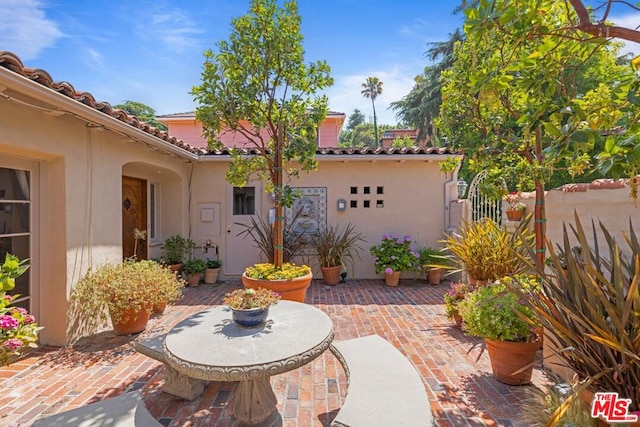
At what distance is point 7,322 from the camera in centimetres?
206

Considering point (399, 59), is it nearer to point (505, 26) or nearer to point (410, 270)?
point (410, 270)

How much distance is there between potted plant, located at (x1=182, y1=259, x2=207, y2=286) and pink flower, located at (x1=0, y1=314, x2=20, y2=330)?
5.35m

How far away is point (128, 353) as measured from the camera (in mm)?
3971

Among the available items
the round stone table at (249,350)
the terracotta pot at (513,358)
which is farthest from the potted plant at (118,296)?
the terracotta pot at (513,358)

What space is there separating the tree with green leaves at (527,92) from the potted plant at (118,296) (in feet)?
15.8

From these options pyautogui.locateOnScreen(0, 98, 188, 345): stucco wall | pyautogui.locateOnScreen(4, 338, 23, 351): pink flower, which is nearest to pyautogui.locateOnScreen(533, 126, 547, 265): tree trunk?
pyautogui.locateOnScreen(4, 338, 23, 351): pink flower

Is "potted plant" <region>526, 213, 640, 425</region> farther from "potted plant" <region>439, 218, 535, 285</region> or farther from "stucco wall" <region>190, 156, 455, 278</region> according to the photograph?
"stucco wall" <region>190, 156, 455, 278</region>

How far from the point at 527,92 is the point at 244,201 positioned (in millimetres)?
6824

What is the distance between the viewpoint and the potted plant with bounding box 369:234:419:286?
7.39 metres

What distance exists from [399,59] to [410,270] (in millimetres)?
→ 5081

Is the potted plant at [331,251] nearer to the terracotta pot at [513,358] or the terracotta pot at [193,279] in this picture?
the terracotta pot at [193,279]

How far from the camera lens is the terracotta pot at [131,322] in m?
4.40

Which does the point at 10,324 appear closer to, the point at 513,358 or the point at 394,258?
the point at 513,358

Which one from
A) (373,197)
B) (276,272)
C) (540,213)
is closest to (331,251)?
(373,197)
